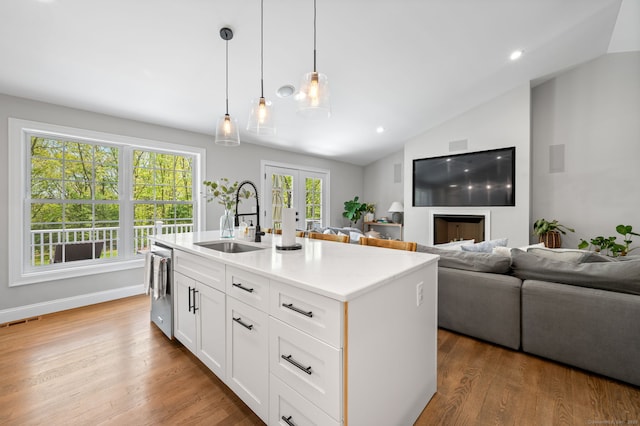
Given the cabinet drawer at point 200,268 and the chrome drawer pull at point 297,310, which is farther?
the cabinet drawer at point 200,268

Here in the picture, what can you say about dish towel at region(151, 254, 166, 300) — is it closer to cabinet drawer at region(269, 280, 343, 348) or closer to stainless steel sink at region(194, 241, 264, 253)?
stainless steel sink at region(194, 241, 264, 253)

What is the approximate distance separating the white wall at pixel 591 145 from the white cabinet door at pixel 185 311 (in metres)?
5.47

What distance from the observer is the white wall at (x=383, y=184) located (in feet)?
21.6

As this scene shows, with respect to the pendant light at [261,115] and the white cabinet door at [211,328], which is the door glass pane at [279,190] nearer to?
the pendant light at [261,115]

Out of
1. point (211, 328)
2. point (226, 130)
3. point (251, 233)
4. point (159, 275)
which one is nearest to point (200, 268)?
point (211, 328)

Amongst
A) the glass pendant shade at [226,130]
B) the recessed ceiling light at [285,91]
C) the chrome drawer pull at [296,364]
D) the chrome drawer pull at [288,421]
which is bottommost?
the chrome drawer pull at [288,421]

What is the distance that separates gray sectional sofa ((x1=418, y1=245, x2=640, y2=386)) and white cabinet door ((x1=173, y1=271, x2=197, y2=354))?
1.97 m

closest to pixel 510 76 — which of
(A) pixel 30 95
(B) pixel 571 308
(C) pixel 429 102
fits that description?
(C) pixel 429 102

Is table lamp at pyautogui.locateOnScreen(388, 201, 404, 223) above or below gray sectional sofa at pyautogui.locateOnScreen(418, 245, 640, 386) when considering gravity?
above

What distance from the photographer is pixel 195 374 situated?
1.96 metres

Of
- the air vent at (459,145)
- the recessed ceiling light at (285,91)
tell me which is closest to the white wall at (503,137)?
the air vent at (459,145)

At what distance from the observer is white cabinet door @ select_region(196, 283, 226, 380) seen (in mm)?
1693

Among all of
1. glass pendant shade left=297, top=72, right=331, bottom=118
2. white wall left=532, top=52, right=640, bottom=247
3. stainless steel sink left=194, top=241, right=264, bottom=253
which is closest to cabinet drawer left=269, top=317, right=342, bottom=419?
stainless steel sink left=194, top=241, right=264, bottom=253

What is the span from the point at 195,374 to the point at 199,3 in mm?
2810
